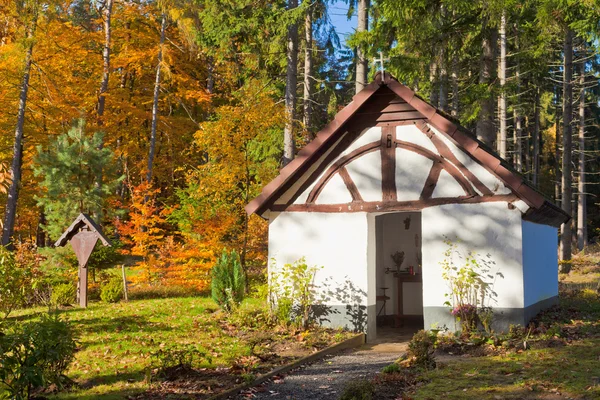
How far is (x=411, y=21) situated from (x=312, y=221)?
7.04m

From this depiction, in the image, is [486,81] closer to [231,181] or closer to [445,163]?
[445,163]

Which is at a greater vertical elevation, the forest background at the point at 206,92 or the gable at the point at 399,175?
the forest background at the point at 206,92

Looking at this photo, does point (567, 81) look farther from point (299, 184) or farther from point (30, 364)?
point (30, 364)

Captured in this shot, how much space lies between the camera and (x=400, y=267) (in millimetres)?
17594

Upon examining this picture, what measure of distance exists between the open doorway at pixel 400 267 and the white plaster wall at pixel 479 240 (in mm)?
3544

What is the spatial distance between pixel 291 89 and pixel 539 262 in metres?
11.6

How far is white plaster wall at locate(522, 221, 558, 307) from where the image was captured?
44.5 feet

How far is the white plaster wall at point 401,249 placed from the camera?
57.4 ft

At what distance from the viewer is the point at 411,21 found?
17969mm

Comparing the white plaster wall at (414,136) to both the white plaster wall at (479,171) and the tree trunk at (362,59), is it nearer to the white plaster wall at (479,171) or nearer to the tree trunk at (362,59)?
the white plaster wall at (479,171)

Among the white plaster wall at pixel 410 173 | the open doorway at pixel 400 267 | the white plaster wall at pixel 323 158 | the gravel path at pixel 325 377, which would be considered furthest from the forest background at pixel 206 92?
the white plaster wall at pixel 410 173

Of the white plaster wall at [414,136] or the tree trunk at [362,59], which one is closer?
the white plaster wall at [414,136]

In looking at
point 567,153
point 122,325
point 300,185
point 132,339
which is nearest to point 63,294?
point 122,325

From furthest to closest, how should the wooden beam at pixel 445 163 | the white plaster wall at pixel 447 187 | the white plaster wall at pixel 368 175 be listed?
1. the white plaster wall at pixel 368 175
2. the white plaster wall at pixel 447 187
3. the wooden beam at pixel 445 163
